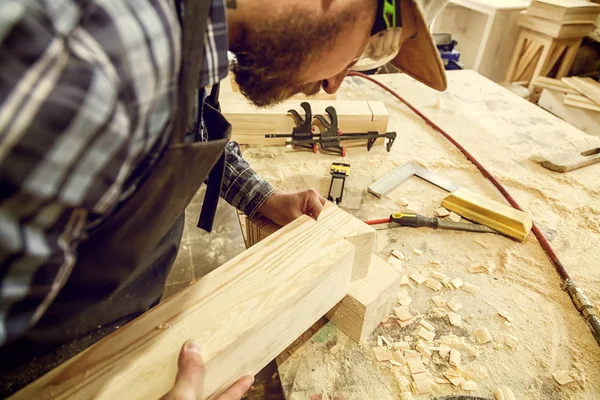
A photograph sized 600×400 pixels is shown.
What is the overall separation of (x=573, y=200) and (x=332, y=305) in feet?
3.95

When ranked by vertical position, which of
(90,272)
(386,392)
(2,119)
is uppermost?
(2,119)

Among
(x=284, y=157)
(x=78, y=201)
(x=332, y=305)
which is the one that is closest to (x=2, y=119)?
(x=78, y=201)

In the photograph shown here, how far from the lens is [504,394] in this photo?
908 mm

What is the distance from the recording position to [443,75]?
37.7 inches

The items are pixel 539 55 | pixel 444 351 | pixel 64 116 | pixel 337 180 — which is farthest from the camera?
pixel 539 55

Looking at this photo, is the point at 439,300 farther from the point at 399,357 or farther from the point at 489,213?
the point at 489,213

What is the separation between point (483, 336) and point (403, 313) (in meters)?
0.21

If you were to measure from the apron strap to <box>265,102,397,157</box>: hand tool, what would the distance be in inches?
46.4

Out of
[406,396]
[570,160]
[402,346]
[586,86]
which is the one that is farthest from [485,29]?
[406,396]

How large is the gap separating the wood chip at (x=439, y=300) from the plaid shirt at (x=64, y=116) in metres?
0.92

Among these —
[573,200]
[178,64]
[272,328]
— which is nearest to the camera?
[178,64]

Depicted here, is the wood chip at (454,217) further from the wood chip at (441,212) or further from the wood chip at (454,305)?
the wood chip at (454,305)

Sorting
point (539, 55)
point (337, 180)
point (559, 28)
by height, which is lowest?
point (337, 180)

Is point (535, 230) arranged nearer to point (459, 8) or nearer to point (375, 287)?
point (375, 287)
